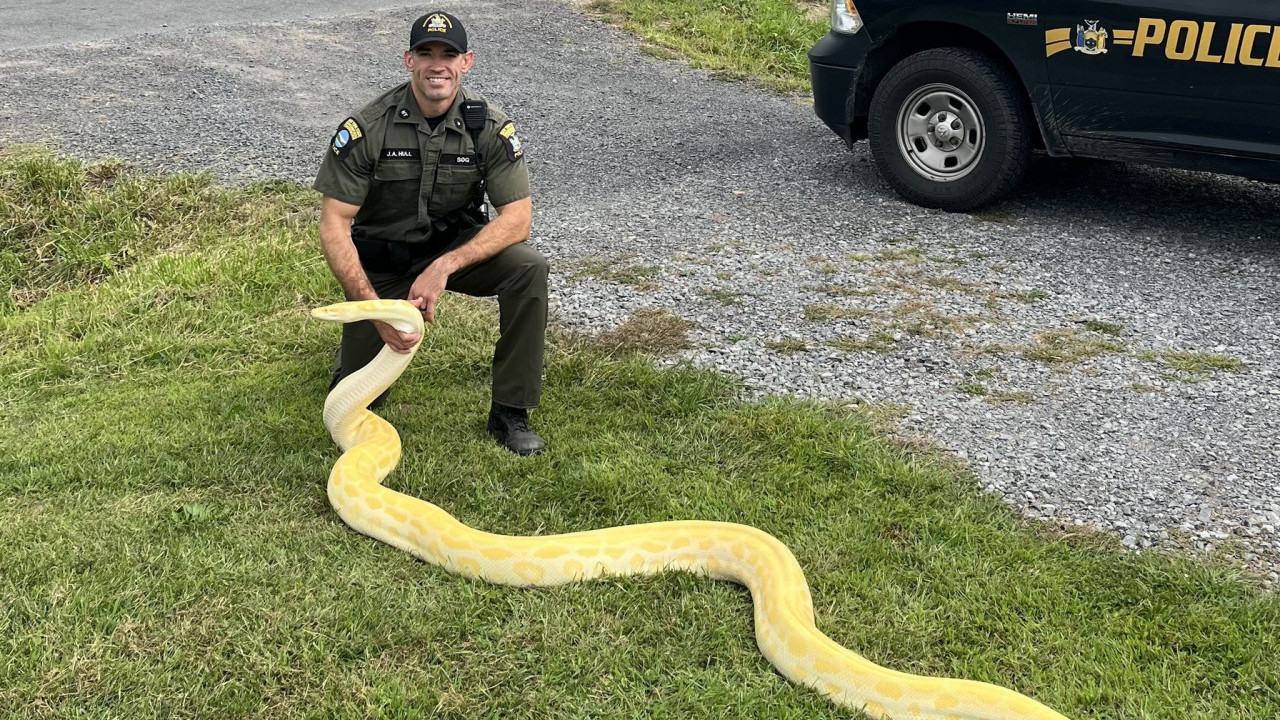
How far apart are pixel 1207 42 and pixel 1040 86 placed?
0.95 m

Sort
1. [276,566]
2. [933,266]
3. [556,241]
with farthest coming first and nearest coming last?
[556,241], [933,266], [276,566]

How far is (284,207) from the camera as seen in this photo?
757 cm

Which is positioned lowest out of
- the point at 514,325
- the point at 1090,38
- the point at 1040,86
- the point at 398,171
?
the point at 514,325

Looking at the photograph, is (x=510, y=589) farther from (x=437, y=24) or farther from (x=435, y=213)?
(x=437, y=24)

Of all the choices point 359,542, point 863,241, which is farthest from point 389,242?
point 863,241

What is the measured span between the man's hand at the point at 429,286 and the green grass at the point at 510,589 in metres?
0.61

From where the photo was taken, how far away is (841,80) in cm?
770

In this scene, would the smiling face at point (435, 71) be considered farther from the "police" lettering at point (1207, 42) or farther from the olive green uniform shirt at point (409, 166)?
the "police" lettering at point (1207, 42)

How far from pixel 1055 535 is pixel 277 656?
107 inches

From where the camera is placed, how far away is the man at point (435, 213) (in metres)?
4.78

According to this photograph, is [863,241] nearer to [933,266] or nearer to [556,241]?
[933,266]

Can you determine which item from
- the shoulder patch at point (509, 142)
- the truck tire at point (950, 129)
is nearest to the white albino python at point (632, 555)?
the shoulder patch at point (509, 142)

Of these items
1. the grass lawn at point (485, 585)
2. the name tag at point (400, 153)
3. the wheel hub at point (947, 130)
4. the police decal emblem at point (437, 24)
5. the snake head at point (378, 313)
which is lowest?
the grass lawn at point (485, 585)

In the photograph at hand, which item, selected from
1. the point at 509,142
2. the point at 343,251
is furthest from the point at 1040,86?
the point at 343,251
